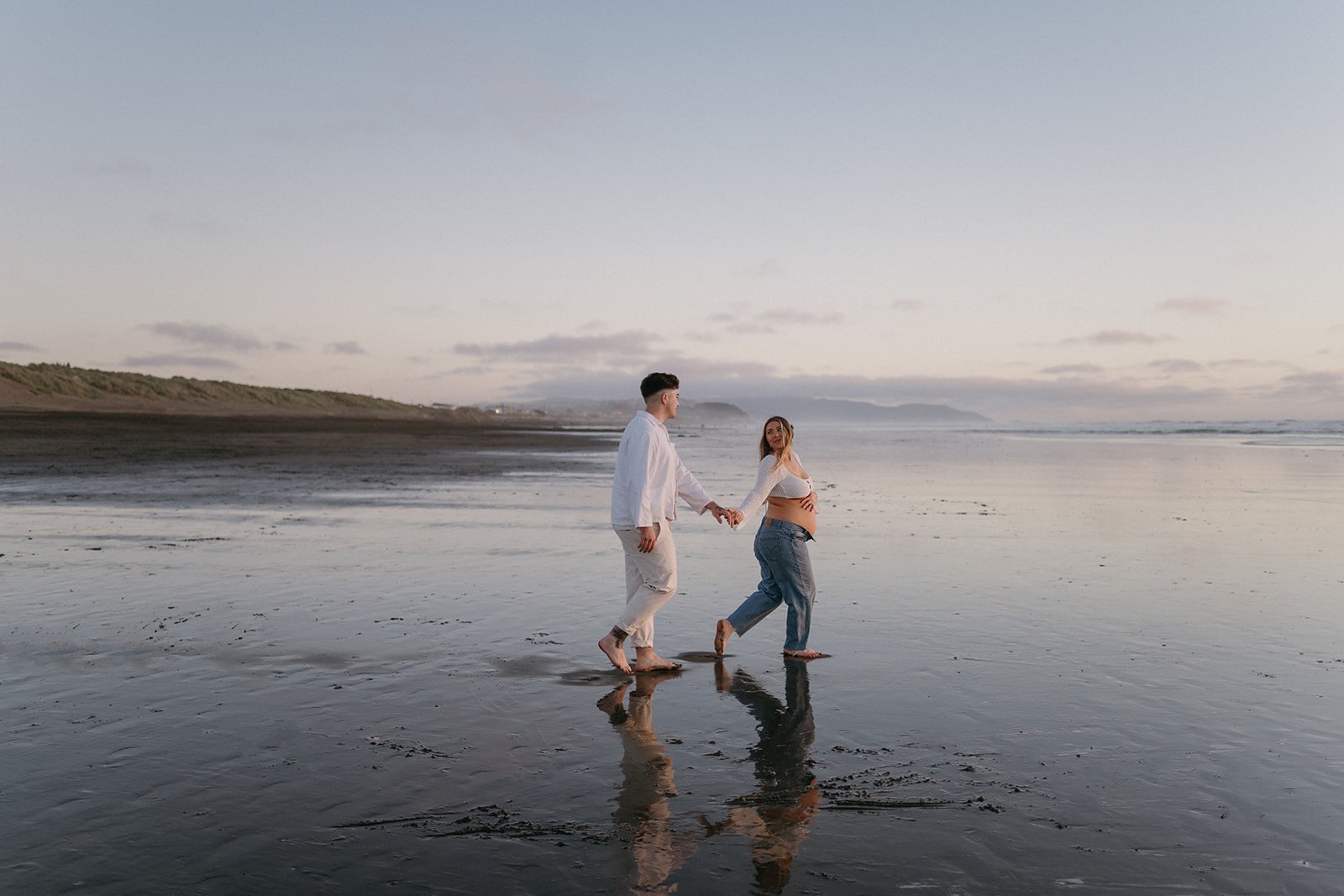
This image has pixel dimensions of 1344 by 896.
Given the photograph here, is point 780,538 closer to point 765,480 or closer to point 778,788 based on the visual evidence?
point 765,480

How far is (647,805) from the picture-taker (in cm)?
462

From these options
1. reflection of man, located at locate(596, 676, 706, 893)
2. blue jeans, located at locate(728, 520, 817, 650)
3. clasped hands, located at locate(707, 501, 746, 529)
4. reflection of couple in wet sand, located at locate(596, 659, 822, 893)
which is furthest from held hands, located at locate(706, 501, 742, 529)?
reflection of man, located at locate(596, 676, 706, 893)

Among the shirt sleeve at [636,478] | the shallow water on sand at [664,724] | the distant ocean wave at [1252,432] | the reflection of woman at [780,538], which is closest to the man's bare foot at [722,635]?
the reflection of woman at [780,538]

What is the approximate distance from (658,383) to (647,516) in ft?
3.43

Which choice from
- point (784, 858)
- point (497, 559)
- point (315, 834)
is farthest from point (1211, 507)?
point (315, 834)

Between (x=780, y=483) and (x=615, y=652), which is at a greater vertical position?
(x=780, y=483)

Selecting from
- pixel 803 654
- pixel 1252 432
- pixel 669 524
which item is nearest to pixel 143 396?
pixel 669 524

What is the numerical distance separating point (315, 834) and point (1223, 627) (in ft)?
25.1

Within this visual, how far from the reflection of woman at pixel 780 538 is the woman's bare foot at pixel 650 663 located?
0.64 meters

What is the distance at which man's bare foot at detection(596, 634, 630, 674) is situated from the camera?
711 cm

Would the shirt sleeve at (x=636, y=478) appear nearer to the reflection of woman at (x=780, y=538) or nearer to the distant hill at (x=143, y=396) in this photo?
the reflection of woman at (x=780, y=538)

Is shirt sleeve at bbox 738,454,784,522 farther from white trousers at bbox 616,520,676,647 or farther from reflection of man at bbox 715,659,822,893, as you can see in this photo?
reflection of man at bbox 715,659,822,893

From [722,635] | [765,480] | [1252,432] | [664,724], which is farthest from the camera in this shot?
[1252,432]

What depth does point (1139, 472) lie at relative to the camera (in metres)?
27.7
